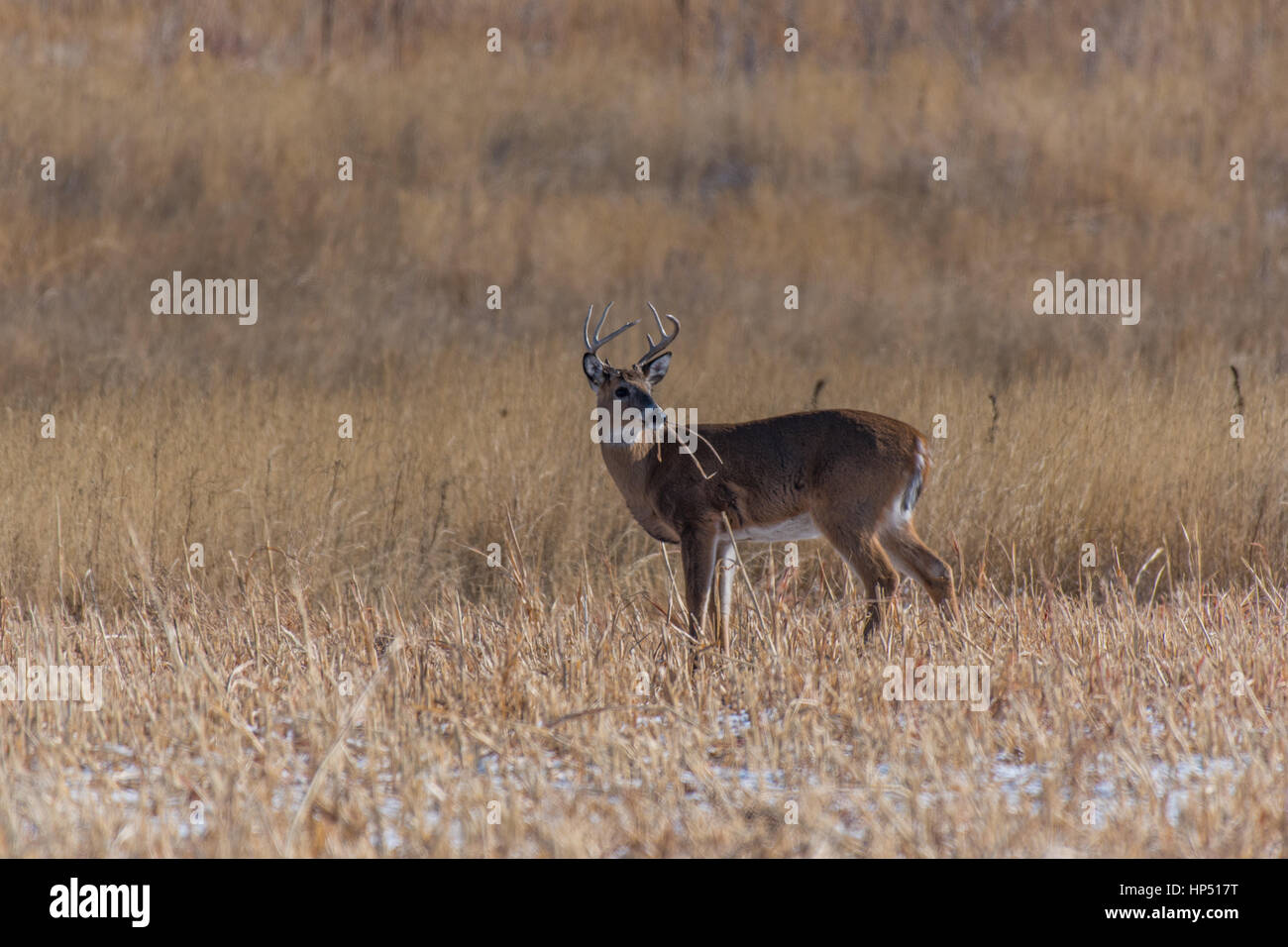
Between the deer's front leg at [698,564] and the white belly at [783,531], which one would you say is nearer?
the deer's front leg at [698,564]

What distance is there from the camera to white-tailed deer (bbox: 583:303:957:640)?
7031mm

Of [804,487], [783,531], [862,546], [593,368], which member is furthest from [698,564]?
[593,368]

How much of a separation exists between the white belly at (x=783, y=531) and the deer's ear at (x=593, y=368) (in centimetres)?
95

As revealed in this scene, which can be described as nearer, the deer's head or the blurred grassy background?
the deer's head

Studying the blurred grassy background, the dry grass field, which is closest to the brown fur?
the dry grass field

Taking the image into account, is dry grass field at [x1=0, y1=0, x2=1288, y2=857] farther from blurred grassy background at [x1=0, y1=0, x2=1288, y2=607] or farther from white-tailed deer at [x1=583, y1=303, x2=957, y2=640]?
white-tailed deer at [x1=583, y1=303, x2=957, y2=640]

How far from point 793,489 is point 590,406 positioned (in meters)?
4.44

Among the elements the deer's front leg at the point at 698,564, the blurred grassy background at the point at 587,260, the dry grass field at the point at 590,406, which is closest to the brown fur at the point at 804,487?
the deer's front leg at the point at 698,564

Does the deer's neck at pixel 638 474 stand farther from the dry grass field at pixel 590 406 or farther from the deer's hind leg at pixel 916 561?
the deer's hind leg at pixel 916 561

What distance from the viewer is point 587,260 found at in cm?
1873

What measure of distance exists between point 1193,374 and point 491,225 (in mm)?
9431

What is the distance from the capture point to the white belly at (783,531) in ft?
23.5

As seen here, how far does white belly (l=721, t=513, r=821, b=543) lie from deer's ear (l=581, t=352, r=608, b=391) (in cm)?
95

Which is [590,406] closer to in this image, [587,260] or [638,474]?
[638,474]
